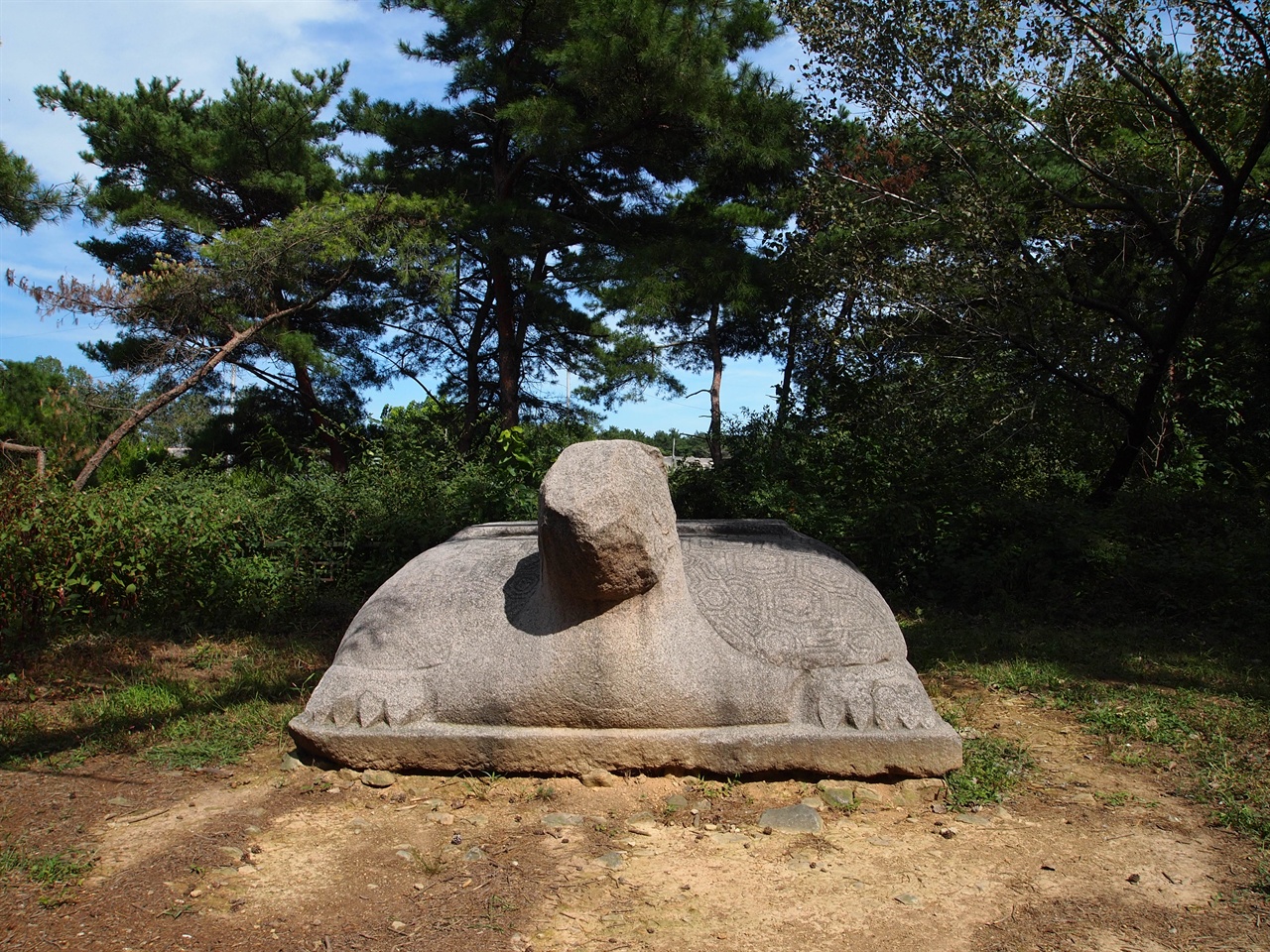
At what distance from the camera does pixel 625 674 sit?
3418 mm

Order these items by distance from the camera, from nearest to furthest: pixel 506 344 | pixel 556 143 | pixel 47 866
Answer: pixel 47 866 → pixel 556 143 → pixel 506 344

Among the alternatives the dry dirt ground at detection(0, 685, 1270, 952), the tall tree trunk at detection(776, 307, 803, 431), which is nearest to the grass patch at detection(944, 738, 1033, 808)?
the dry dirt ground at detection(0, 685, 1270, 952)

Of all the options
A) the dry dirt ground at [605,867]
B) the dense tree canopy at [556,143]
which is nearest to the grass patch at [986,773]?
the dry dirt ground at [605,867]

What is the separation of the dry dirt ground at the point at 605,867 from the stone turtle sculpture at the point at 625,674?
126mm

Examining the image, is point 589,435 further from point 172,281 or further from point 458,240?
point 172,281

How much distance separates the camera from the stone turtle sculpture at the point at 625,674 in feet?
11.0

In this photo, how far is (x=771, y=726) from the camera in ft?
11.2

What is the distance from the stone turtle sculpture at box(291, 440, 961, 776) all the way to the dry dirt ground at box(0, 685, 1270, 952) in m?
0.13

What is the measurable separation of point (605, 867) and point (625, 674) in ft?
2.30

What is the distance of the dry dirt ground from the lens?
2.52 metres

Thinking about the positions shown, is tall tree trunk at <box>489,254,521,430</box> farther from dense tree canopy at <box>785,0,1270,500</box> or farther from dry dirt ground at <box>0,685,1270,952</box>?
dry dirt ground at <box>0,685,1270,952</box>

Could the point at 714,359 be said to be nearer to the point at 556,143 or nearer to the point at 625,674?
the point at 556,143

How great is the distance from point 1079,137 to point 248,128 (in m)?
8.01

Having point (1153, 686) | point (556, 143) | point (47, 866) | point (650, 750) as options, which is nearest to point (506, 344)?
point (556, 143)
